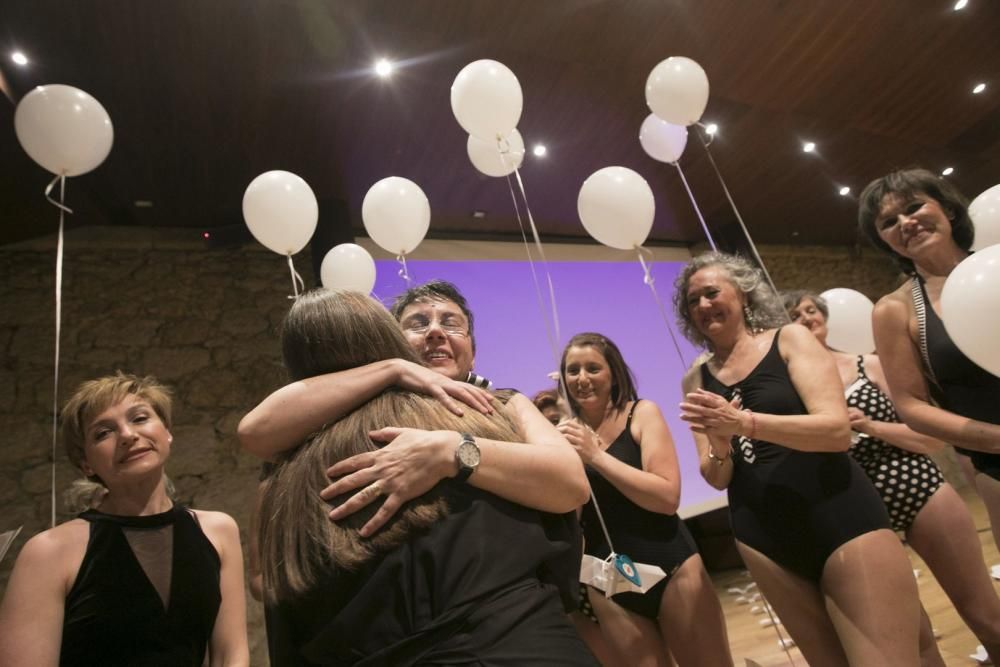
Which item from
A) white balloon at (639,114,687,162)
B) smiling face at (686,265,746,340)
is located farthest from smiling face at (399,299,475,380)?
white balloon at (639,114,687,162)

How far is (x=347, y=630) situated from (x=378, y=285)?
3.42m

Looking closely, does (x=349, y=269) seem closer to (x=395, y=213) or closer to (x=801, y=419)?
(x=395, y=213)

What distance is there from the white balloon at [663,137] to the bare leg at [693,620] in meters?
2.31

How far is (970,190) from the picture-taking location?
5344 millimetres

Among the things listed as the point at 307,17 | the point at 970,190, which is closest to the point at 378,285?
the point at 307,17

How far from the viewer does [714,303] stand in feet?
5.29

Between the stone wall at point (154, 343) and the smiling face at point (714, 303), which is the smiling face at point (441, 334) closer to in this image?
the smiling face at point (714, 303)

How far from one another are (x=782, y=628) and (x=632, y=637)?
1.99 m

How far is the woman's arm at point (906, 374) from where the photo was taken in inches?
53.6

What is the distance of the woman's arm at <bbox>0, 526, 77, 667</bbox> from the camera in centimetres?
107

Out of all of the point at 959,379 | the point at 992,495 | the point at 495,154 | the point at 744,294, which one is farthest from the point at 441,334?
the point at 495,154

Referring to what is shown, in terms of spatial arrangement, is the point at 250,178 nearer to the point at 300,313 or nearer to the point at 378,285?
the point at 378,285

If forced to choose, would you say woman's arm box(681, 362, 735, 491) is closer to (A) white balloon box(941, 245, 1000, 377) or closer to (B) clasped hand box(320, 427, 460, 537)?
(A) white balloon box(941, 245, 1000, 377)

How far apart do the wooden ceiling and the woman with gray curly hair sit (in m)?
1.93
